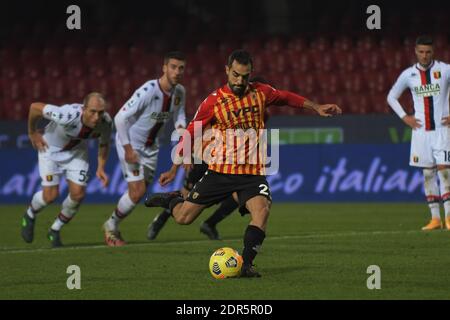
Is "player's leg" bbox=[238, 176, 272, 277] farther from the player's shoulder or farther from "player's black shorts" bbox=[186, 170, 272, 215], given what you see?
the player's shoulder

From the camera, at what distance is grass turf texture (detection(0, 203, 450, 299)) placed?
7.83m

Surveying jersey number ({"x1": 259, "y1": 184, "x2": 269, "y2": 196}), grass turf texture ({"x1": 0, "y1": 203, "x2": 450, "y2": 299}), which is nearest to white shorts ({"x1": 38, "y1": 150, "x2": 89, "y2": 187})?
grass turf texture ({"x1": 0, "y1": 203, "x2": 450, "y2": 299})

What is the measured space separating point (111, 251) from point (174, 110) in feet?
7.20

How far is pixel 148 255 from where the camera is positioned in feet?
34.6

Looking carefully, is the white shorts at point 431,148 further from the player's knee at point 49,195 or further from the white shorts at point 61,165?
the player's knee at point 49,195

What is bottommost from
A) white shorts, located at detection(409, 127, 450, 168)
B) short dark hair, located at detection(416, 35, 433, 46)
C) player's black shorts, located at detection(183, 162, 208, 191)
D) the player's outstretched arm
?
player's black shorts, located at detection(183, 162, 208, 191)

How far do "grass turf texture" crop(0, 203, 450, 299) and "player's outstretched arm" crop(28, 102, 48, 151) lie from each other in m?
1.20

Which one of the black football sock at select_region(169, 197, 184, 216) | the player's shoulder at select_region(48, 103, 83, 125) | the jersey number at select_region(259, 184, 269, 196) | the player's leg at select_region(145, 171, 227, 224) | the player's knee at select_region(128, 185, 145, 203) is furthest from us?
the player's knee at select_region(128, 185, 145, 203)

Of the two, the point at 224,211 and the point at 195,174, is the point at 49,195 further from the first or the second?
the point at 224,211

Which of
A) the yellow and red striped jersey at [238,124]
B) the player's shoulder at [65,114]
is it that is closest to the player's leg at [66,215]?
the player's shoulder at [65,114]

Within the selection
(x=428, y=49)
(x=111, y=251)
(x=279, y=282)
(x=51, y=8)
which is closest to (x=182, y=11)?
(x=51, y=8)

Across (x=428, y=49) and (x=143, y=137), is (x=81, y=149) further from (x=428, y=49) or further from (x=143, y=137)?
(x=428, y=49)

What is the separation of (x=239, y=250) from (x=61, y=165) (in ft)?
9.29

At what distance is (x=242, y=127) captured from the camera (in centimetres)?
894
